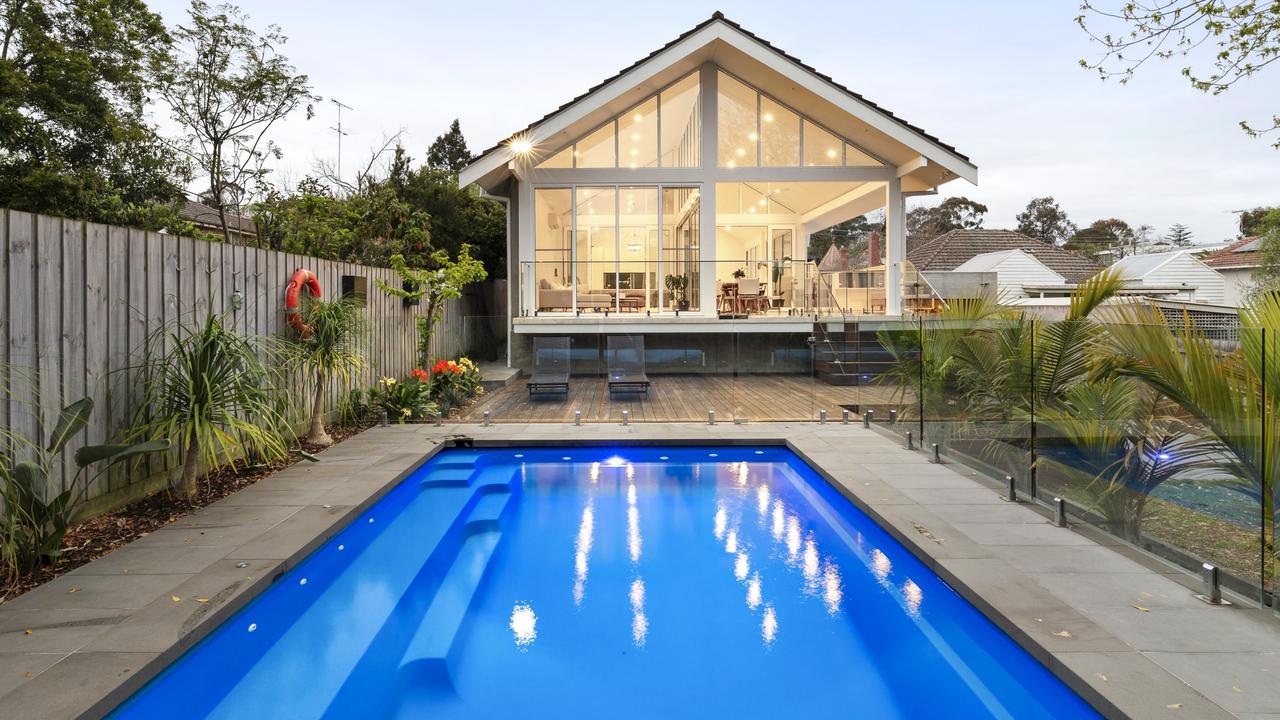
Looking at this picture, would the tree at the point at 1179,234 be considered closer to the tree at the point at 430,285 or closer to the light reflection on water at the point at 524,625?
the tree at the point at 430,285

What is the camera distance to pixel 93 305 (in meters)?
4.70

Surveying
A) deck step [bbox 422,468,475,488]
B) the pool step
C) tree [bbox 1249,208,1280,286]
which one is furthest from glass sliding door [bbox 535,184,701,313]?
tree [bbox 1249,208,1280,286]

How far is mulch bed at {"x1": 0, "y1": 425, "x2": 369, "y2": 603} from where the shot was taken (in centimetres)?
399

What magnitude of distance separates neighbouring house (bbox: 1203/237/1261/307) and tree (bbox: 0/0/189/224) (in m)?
38.6

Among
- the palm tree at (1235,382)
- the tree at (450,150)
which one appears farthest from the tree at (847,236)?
the tree at (450,150)

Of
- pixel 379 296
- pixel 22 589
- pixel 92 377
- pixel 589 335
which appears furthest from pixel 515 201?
pixel 22 589

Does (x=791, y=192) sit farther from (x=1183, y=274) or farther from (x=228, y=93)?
(x=1183, y=274)

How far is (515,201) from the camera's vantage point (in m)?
15.5

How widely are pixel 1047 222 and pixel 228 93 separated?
5444cm

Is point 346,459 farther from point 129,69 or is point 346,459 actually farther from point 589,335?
point 129,69

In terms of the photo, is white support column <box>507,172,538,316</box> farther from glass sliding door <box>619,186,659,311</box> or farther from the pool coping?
the pool coping

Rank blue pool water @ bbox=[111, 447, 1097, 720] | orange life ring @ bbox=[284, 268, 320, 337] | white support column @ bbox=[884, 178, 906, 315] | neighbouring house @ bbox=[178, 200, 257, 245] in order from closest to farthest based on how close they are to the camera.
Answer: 1. blue pool water @ bbox=[111, 447, 1097, 720]
2. orange life ring @ bbox=[284, 268, 320, 337]
3. white support column @ bbox=[884, 178, 906, 315]
4. neighbouring house @ bbox=[178, 200, 257, 245]

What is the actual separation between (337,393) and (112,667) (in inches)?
245

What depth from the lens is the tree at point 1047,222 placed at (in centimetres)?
5425
